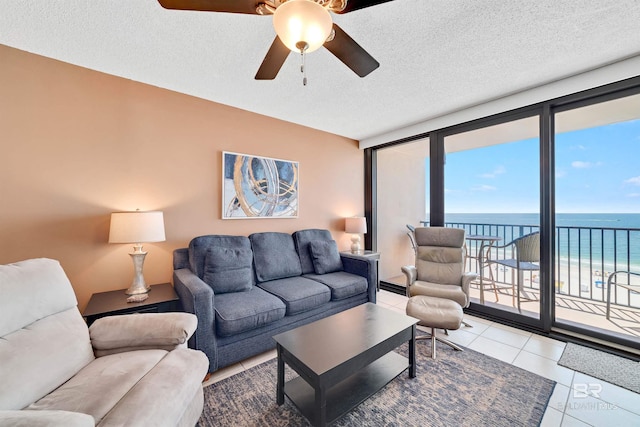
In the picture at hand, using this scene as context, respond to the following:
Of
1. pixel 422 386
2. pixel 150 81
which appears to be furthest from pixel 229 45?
pixel 422 386

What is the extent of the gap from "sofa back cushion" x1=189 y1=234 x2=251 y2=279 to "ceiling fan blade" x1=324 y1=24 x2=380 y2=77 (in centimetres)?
200

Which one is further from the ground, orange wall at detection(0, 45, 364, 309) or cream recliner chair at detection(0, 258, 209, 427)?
orange wall at detection(0, 45, 364, 309)

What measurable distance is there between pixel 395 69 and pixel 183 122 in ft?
7.13

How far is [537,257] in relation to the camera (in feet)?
8.54

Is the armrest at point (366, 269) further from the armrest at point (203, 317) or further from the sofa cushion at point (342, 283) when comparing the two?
the armrest at point (203, 317)

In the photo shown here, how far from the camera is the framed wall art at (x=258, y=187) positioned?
2834 mm

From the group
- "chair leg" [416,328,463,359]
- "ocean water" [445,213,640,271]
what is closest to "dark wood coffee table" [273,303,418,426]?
"chair leg" [416,328,463,359]

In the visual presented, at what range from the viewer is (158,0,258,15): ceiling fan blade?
1.09 m

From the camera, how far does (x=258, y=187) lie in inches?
120

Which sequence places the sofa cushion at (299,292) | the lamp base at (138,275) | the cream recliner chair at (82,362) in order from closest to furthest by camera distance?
the cream recliner chair at (82,362)
the lamp base at (138,275)
the sofa cushion at (299,292)

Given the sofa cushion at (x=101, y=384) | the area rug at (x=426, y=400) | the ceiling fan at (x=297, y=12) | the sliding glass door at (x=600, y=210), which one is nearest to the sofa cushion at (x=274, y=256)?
the area rug at (x=426, y=400)

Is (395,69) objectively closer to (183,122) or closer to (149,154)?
(183,122)

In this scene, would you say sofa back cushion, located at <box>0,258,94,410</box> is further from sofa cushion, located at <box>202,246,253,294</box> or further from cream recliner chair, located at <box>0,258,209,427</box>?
sofa cushion, located at <box>202,246,253,294</box>

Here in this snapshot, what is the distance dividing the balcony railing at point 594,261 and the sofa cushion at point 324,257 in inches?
87.8
